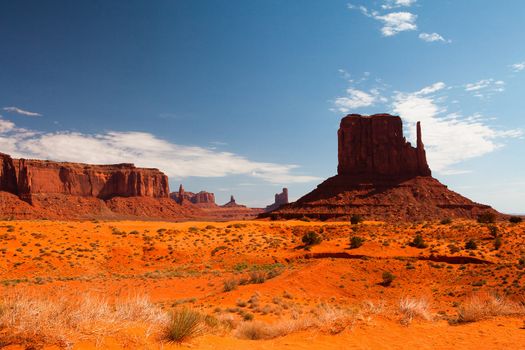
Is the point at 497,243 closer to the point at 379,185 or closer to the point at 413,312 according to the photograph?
the point at 413,312

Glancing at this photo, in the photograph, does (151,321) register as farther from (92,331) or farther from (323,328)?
(323,328)

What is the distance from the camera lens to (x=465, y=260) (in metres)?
27.9

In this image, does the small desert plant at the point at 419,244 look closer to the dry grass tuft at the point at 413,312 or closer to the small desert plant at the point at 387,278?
the small desert plant at the point at 387,278

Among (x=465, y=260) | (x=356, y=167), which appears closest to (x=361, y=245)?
(x=465, y=260)

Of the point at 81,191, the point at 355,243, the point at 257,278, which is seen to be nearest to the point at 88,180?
the point at 81,191

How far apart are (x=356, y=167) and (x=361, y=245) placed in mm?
55320

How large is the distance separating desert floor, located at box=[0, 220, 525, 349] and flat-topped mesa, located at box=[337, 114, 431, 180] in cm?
4099

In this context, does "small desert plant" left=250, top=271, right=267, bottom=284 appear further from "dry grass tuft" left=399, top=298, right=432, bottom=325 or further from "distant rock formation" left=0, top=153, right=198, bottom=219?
"distant rock formation" left=0, top=153, right=198, bottom=219

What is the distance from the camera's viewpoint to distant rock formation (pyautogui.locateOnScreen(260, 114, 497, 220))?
6625 centimetres

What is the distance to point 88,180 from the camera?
411 ft

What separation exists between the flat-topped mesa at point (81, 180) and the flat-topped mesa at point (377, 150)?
8295cm

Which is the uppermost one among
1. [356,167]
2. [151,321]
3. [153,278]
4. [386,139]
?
[386,139]

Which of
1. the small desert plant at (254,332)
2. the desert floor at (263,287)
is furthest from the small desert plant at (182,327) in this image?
the small desert plant at (254,332)

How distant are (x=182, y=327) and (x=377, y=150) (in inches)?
3302
